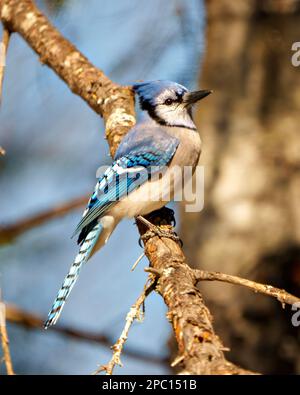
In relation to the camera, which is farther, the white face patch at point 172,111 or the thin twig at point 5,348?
the white face patch at point 172,111

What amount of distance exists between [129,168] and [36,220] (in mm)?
797

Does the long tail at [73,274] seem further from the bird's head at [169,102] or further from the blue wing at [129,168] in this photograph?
the bird's head at [169,102]

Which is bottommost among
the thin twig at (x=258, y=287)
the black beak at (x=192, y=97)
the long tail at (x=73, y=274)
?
the thin twig at (x=258, y=287)

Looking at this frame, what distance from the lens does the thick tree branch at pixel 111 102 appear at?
1.72 m

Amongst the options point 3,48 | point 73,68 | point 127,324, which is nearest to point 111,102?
point 73,68

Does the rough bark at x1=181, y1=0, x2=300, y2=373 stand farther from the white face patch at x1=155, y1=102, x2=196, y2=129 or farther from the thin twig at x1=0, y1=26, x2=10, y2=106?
the thin twig at x1=0, y1=26, x2=10, y2=106

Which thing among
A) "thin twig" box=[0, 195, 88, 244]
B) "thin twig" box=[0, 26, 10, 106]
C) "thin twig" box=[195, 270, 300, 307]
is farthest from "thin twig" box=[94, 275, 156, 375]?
"thin twig" box=[0, 195, 88, 244]

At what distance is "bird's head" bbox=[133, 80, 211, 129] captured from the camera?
9.82 ft

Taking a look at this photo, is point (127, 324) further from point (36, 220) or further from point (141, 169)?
point (36, 220)

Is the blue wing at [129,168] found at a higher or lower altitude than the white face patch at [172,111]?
lower

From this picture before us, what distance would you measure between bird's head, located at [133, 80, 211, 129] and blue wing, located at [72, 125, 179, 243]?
19 cm

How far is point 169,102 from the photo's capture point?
3025mm

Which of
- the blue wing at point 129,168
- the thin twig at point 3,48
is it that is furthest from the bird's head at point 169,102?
the thin twig at point 3,48

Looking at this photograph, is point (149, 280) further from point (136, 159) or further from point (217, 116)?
point (217, 116)
